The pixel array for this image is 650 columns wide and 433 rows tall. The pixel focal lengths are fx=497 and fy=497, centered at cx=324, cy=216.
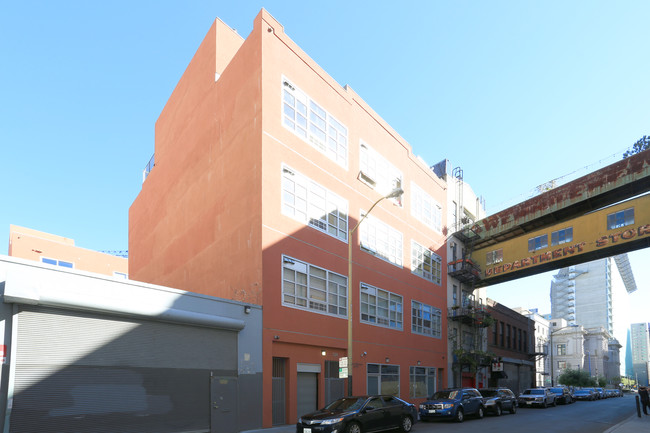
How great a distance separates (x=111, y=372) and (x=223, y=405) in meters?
4.34

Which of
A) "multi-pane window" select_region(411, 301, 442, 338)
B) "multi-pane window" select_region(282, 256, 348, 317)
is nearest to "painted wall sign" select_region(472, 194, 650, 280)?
"multi-pane window" select_region(411, 301, 442, 338)

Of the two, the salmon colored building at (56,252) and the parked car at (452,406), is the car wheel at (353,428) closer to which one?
the parked car at (452,406)

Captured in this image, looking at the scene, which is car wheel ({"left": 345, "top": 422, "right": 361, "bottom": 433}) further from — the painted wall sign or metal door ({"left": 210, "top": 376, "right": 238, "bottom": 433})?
the painted wall sign

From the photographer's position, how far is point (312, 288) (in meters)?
22.1

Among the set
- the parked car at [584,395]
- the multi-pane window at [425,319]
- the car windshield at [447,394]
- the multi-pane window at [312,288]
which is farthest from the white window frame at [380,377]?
the parked car at [584,395]

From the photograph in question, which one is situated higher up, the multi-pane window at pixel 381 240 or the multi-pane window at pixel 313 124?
the multi-pane window at pixel 313 124

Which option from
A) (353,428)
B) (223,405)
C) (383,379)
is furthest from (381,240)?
(353,428)

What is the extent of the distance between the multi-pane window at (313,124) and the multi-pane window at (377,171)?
1.86 m

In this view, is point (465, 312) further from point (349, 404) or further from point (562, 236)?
point (349, 404)

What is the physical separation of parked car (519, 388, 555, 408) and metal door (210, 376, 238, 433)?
25.7 meters

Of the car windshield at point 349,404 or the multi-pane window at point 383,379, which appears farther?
the multi-pane window at point 383,379

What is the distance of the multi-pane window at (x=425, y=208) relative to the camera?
3297 cm

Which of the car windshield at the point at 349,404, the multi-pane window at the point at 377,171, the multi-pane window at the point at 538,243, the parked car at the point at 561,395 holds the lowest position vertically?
the parked car at the point at 561,395

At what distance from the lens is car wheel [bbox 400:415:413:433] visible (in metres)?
17.6
